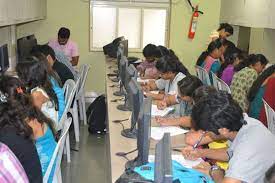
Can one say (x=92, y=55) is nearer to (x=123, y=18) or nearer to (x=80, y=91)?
(x=123, y=18)

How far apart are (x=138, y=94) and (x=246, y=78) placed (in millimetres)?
1996

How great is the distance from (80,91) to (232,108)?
11.3 ft

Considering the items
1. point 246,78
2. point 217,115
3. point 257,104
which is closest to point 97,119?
point 246,78

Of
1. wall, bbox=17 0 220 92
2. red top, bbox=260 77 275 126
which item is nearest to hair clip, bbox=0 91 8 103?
red top, bbox=260 77 275 126

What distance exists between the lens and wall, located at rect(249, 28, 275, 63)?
5.05 m

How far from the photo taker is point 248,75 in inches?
156

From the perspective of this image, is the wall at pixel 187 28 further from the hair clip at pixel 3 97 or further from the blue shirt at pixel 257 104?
the hair clip at pixel 3 97

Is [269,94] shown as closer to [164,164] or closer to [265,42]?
[265,42]

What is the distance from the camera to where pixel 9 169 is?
1.60 meters

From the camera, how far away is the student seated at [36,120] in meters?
2.07

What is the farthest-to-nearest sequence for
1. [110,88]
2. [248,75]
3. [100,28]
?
1. [100,28]
2. [110,88]
3. [248,75]

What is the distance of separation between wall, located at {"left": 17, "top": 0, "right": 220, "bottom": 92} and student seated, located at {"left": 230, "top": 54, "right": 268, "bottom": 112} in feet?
8.22

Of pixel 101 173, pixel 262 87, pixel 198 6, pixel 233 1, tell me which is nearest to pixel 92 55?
pixel 198 6

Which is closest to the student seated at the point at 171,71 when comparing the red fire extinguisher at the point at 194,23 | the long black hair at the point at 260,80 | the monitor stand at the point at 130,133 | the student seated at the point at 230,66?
the long black hair at the point at 260,80
